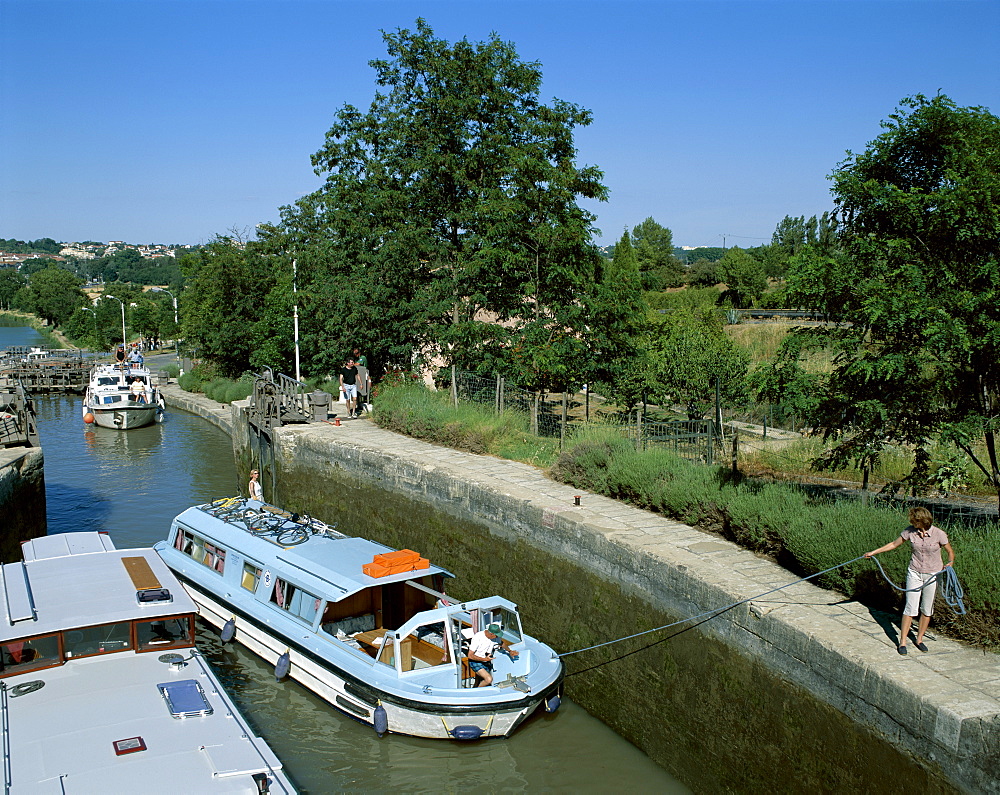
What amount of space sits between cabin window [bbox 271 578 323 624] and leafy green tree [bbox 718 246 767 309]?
4769 centimetres

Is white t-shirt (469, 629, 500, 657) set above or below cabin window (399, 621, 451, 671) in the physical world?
above

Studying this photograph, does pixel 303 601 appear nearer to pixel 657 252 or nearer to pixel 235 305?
pixel 235 305

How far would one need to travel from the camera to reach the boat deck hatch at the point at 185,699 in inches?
307

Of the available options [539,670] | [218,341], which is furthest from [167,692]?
[218,341]

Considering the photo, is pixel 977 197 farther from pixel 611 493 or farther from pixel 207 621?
pixel 207 621

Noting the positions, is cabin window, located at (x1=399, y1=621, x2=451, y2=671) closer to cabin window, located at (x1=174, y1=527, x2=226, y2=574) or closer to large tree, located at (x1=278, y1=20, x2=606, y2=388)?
cabin window, located at (x1=174, y1=527, x2=226, y2=574)

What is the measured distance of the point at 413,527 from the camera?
48.2 feet

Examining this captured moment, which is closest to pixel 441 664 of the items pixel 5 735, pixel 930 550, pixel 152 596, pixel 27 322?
pixel 152 596

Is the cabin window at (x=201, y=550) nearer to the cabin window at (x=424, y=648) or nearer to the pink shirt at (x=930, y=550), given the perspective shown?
the cabin window at (x=424, y=648)

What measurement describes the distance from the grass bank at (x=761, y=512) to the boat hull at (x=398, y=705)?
9.88 ft

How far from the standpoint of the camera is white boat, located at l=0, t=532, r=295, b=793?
22.4 feet

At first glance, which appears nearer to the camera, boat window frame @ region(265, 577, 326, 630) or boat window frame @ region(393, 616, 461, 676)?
boat window frame @ region(393, 616, 461, 676)

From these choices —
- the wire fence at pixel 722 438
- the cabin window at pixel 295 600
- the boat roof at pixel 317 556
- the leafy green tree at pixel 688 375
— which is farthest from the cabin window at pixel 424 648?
the leafy green tree at pixel 688 375

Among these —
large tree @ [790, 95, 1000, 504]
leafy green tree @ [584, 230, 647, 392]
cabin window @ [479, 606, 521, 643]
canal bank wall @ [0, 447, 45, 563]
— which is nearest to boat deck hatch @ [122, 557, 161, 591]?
cabin window @ [479, 606, 521, 643]
